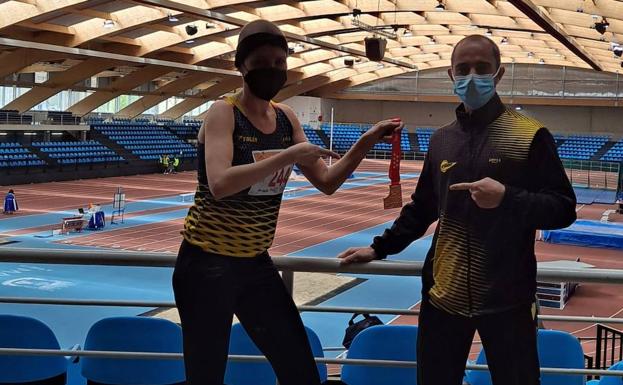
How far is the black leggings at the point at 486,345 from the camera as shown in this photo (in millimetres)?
2188

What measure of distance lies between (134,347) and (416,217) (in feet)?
4.33

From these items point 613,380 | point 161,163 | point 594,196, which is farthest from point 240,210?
point 161,163

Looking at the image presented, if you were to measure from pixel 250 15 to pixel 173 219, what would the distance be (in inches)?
444

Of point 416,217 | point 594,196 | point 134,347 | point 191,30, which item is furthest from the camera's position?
point 594,196

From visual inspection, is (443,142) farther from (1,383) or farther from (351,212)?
(351,212)

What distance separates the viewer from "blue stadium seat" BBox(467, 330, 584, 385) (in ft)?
9.68

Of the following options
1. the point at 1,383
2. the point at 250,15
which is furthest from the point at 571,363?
the point at 250,15

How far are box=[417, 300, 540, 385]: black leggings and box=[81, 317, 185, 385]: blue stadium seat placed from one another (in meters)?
1.19

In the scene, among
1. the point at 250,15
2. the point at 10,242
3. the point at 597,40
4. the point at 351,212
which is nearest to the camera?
the point at 10,242

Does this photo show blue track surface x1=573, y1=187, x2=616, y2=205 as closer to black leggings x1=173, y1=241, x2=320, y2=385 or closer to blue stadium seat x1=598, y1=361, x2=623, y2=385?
blue stadium seat x1=598, y1=361, x2=623, y2=385

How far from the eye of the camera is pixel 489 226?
2176 mm

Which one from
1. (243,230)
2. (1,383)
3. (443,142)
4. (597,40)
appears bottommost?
(1,383)

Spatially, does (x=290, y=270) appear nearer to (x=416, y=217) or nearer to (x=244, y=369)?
(x=416, y=217)

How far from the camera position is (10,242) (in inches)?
676
